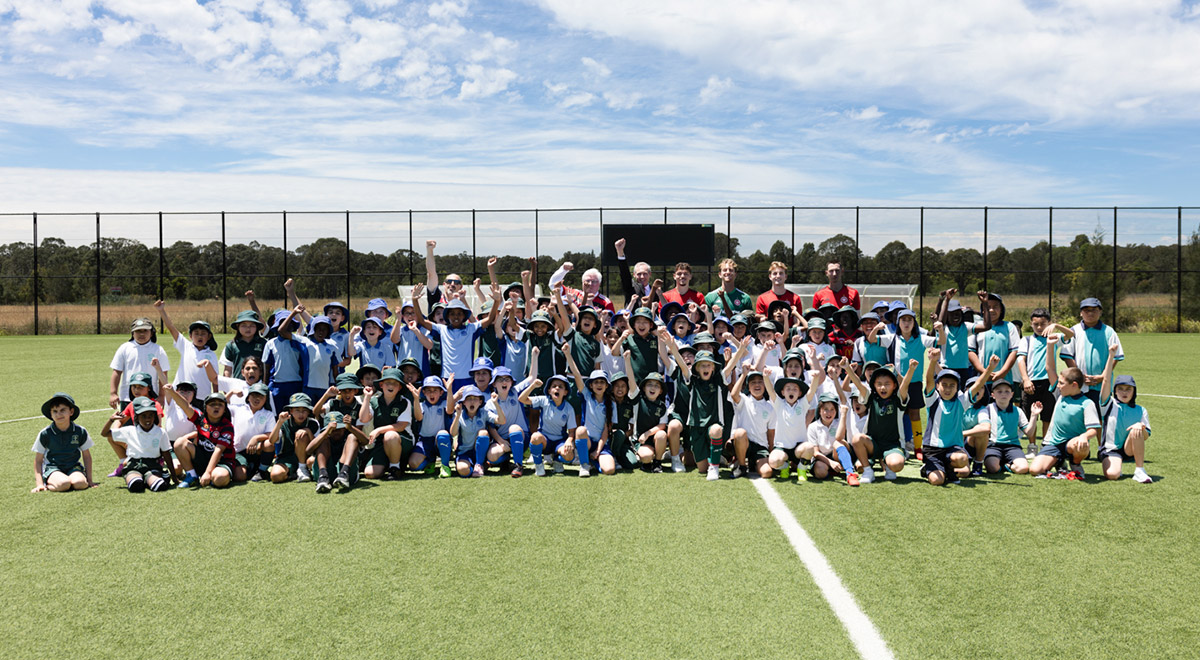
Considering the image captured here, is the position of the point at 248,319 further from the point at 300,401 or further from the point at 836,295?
the point at 836,295

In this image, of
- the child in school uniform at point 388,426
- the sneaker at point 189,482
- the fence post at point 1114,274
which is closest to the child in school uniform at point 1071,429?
the child in school uniform at point 388,426

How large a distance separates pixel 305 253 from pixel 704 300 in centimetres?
2795

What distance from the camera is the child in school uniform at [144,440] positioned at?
24.9 feet

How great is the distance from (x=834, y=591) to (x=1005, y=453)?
4.14m

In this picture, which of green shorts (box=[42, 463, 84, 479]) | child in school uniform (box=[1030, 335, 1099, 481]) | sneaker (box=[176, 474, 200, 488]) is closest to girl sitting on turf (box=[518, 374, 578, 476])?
sneaker (box=[176, 474, 200, 488])

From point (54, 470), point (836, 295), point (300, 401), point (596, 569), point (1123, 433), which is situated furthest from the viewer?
point (836, 295)

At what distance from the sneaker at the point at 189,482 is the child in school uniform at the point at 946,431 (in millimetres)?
6952

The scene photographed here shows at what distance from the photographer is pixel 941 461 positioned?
773 centimetres

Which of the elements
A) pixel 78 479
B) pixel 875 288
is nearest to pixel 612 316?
pixel 78 479

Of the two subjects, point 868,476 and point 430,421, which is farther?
point 430,421

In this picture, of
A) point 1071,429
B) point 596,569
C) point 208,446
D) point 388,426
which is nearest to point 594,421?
point 388,426

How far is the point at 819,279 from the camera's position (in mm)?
35812

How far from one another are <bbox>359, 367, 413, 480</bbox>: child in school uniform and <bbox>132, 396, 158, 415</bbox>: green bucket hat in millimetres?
1903

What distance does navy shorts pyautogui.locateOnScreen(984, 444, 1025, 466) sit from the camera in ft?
26.0
